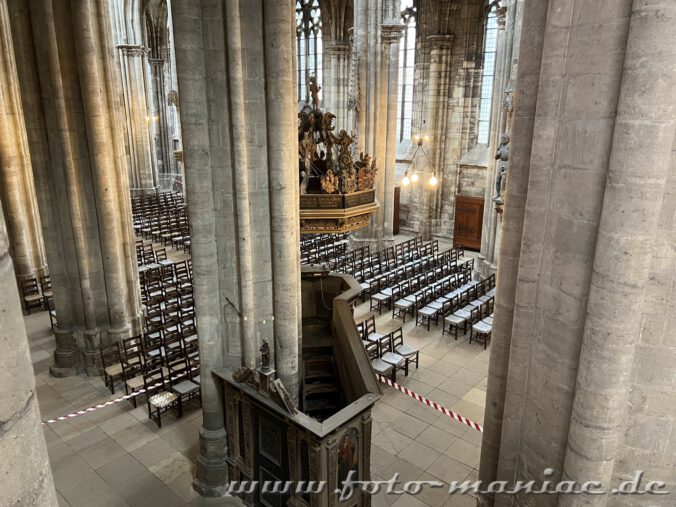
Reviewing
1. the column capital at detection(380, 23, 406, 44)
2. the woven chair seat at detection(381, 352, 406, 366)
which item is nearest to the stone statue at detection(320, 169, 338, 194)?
the woven chair seat at detection(381, 352, 406, 366)

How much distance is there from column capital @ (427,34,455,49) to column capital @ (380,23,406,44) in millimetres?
4633

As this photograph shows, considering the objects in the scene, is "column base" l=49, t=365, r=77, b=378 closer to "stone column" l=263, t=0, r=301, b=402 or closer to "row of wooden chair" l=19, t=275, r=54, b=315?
"row of wooden chair" l=19, t=275, r=54, b=315

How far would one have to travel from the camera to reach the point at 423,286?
1580cm

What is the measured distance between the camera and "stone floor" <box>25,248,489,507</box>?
767 centimetres

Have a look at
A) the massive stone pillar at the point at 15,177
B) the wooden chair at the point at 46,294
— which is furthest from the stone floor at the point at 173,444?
the massive stone pillar at the point at 15,177

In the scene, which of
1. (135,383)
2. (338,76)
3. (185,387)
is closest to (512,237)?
(185,387)

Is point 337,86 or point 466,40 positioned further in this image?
point 337,86

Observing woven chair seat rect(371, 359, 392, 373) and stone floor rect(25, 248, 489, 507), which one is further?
woven chair seat rect(371, 359, 392, 373)

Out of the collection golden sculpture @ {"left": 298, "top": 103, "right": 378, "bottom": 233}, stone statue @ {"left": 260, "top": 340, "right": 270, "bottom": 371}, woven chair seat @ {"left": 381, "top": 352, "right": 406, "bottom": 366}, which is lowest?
woven chair seat @ {"left": 381, "top": 352, "right": 406, "bottom": 366}

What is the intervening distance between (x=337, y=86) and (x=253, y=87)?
74.2 feet

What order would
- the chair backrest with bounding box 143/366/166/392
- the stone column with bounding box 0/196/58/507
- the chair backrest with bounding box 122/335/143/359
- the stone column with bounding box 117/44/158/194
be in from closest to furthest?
the stone column with bounding box 0/196/58/507
the chair backrest with bounding box 143/366/166/392
the chair backrest with bounding box 122/335/143/359
the stone column with bounding box 117/44/158/194

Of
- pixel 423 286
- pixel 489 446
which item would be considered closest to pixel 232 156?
pixel 489 446

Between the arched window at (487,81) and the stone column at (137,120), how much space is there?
20601 millimetres

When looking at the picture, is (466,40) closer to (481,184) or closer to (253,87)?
(481,184)
